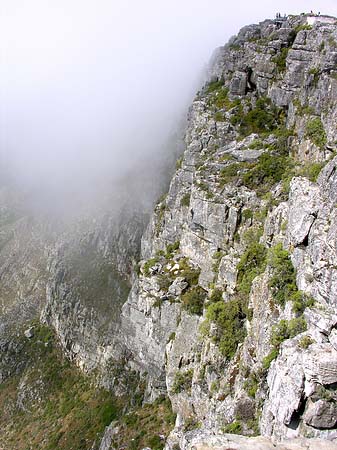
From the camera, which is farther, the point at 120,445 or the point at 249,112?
the point at 249,112

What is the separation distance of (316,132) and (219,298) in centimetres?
1885

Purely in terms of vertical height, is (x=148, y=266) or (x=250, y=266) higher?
(x=250, y=266)

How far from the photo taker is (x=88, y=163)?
176000 millimetres

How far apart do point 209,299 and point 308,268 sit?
18.6m

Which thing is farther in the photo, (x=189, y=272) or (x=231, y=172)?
(x=189, y=272)

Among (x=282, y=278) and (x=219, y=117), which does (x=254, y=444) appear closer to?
(x=282, y=278)

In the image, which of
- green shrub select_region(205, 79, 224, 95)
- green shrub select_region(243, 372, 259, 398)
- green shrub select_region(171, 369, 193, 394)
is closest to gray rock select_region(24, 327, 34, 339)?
green shrub select_region(205, 79, 224, 95)

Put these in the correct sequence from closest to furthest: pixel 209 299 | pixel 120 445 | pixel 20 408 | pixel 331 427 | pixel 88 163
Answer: pixel 331 427 → pixel 209 299 → pixel 120 445 → pixel 20 408 → pixel 88 163

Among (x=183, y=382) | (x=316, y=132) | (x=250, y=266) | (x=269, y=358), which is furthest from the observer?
(x=183, y=382)

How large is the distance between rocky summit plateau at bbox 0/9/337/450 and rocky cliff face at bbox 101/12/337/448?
5.9 inches

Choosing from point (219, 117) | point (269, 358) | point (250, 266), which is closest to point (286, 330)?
point (269, 358)

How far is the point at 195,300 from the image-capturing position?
4812 cm

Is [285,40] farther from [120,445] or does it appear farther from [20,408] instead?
[20,408]

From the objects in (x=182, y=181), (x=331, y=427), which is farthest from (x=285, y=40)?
(x=331, y=427)
